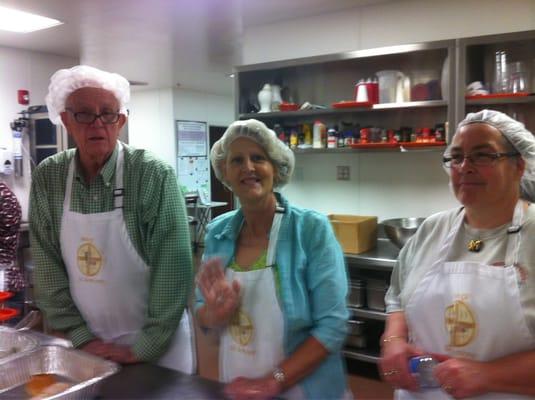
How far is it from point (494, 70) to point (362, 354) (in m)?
1.90

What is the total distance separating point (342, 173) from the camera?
3619 millimetres

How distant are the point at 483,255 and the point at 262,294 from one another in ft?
1.94

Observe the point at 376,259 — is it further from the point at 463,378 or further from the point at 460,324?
the point at 463,378

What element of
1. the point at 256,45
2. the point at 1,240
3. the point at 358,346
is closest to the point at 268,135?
the point at 1,240

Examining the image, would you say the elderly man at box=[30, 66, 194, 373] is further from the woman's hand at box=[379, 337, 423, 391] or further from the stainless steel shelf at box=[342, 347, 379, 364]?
the stainless steel shelf at box=[342, 347, 379, 364]

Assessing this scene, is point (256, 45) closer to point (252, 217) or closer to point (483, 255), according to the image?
point (252, 217)

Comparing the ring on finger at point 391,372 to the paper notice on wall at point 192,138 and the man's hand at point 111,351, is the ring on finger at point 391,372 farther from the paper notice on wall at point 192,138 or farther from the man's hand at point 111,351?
the paper notice on wall at point 192,138

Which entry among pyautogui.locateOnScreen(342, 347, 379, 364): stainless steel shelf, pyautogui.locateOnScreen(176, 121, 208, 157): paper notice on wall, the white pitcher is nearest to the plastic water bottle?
pyautogui.locateOnScreen(342, 347, 379, 364): stainless steel shelf

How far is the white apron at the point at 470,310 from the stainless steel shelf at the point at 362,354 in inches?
66.2

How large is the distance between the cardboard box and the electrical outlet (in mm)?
504

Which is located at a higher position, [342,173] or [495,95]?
[495,95]

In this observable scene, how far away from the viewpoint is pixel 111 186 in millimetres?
1531

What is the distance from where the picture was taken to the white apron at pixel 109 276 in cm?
151

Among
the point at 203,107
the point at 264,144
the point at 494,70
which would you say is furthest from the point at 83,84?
the point at 203,107
